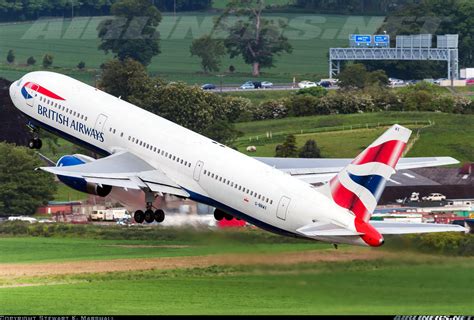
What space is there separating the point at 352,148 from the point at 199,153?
7390 centimetres

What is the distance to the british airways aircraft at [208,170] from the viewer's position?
99.0 metres

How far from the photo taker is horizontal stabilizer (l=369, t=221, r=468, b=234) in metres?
95.4

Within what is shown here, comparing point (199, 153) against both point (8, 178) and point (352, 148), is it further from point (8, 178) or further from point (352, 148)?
point (352, 148)

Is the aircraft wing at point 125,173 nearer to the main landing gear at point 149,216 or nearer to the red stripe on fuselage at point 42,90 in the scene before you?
the main landing gear at point 149,216

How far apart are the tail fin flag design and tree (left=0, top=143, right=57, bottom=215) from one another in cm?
5789

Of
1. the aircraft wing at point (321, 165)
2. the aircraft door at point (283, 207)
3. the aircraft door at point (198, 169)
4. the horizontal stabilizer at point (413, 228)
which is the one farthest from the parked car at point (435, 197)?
the horizontal stabilizer at point (413, 228)

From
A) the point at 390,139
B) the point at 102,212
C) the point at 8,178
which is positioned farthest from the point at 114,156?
the point at 8,178

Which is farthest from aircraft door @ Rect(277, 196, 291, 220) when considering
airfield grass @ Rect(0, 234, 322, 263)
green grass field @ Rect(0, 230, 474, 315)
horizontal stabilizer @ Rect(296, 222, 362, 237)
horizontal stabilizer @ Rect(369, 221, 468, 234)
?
airfield grass @ Rect(0, 234, 322, 263)

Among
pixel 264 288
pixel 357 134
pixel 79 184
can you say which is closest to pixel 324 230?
pixel 264 288

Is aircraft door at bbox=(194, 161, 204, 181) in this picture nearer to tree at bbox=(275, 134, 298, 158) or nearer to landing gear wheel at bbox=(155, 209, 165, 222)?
landing gear wheel at bbox=(155, 209, 165, 222)

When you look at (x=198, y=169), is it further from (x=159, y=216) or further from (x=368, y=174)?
(x=368, y=174)

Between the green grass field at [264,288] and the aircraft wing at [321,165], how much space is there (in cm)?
455

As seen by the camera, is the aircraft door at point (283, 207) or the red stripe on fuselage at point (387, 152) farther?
the aircraft door at point (283, 207)

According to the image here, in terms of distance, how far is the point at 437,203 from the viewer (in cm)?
16400
